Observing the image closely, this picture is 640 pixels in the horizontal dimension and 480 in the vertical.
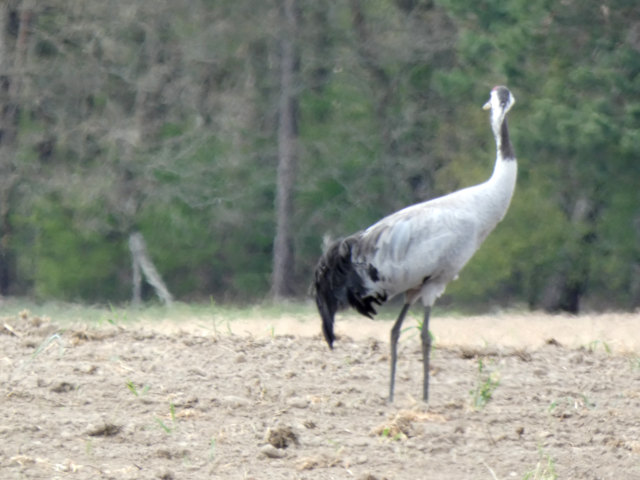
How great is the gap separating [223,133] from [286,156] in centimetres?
169

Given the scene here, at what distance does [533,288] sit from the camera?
23.0m

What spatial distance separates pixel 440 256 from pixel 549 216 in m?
14.4

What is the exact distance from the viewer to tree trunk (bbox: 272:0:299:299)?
2388 centimetres

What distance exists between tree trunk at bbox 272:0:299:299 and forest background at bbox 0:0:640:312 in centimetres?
4

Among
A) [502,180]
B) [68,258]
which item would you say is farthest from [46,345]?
[68,258]

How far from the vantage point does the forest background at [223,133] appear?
2378 cm

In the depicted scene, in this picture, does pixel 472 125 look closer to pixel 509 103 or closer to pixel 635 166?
pixel 635 166

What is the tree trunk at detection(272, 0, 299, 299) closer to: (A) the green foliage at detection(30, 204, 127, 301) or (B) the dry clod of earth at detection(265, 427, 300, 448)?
(A) the green foliage at detection(30, 204, 127, 301)

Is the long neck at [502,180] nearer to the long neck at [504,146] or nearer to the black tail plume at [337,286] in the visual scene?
the long neck at [504,146]

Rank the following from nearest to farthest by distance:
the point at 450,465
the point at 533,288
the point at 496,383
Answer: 1. the point at 450,465
2. the point at 496,383
3. the point at 533,288

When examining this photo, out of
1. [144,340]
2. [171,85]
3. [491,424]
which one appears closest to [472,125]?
[171,85]

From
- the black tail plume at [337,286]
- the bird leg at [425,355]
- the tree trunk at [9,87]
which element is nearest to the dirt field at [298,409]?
the bird leg at [425,355]

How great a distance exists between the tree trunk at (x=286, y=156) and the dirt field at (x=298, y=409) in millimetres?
15220

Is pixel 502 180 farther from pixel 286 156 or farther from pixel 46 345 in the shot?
pixel 286 156
